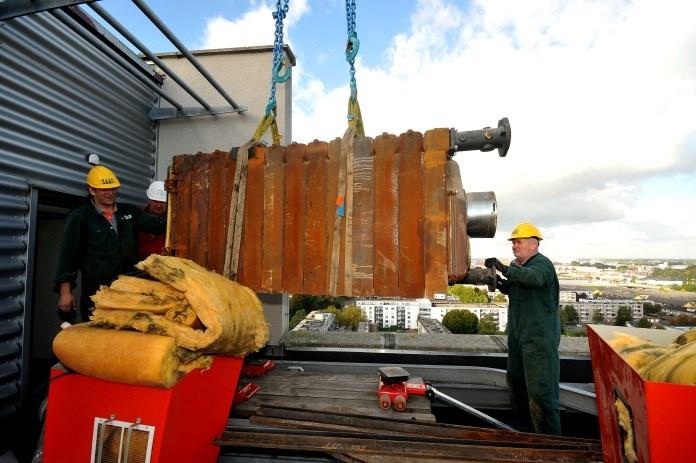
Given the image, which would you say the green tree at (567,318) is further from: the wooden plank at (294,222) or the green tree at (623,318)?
the wooden plank at (294,222)

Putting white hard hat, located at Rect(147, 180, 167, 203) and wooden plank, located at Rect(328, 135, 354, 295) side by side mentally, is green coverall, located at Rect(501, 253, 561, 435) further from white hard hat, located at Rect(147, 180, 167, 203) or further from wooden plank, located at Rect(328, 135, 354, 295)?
white hard hat, located at Rect(147, 180, 167, 203)

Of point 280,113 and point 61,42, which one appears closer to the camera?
point 61,42

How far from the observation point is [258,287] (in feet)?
10.2

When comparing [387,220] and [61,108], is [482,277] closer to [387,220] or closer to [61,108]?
[387,220]

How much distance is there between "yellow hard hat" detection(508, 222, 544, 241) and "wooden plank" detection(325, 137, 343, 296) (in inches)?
98.3

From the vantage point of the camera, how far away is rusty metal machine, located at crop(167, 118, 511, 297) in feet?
8.76

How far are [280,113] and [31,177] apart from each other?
3.33m

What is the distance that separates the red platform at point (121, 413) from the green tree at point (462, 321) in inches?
619

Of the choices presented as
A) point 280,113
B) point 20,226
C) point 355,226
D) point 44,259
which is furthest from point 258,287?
point 44,259

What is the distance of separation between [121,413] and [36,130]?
3.54m

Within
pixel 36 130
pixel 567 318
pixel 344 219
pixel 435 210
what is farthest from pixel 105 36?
pixel 567 318

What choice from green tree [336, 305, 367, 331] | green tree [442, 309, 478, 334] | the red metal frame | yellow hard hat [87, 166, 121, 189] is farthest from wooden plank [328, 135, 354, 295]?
green tree [442, 309, 478, 334]

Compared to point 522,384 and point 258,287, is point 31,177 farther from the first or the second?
point 522,384

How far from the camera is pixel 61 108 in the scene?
4.12 m
